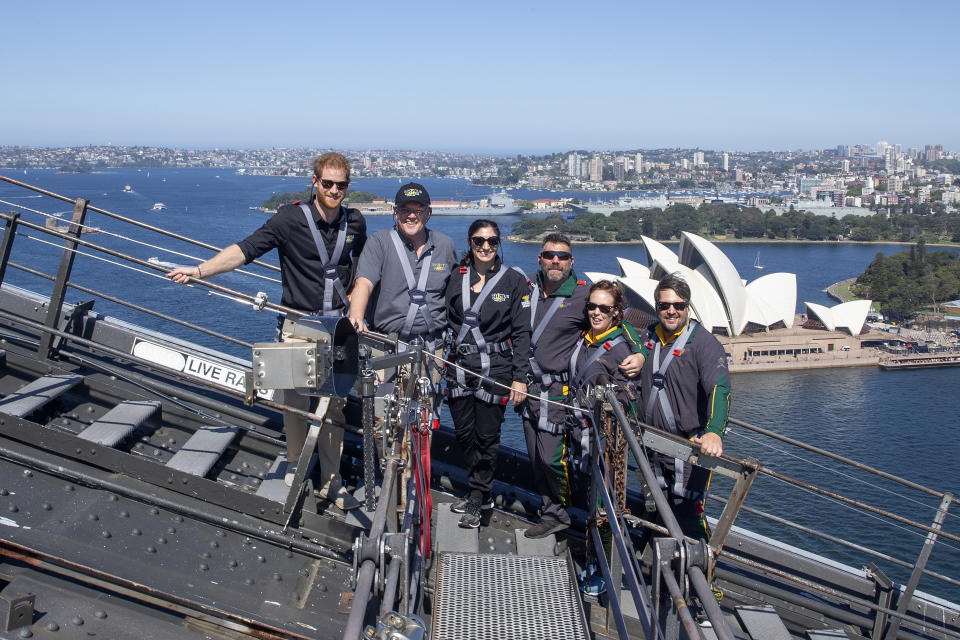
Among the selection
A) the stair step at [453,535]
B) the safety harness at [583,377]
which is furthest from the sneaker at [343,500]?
the safety harness at [583,377]

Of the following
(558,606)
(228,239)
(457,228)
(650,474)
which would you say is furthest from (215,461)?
(457,228)

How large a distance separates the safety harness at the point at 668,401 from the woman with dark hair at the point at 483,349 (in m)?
0.56

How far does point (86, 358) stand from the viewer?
162 inches

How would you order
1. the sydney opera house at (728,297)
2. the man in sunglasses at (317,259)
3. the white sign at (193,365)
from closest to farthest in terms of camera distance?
the man in sunglasses at (317,259)
the white sign at (193,365)
the sydney opera house at (728,297)

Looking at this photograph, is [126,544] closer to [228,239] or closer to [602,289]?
[602,289]

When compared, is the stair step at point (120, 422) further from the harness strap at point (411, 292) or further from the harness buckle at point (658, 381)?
the harness buckle at point (658, 381)

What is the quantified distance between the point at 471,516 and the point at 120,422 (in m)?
1.62

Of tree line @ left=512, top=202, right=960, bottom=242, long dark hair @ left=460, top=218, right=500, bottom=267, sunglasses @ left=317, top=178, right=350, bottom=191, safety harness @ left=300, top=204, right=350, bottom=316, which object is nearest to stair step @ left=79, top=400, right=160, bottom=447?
safety harness @ left=300, top=204, right=350, bottom=316

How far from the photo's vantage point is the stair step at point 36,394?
3219 mm

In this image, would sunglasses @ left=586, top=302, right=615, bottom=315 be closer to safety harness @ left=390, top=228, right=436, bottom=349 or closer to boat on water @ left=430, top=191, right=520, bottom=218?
safety harness @ left=390, top=228, right=436, bottom=349

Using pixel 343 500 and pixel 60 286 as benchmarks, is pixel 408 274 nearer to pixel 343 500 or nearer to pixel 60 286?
pixel 343 500

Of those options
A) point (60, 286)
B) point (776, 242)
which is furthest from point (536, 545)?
point (776, 242)

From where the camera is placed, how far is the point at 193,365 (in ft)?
13.4

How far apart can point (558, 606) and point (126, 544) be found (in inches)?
60.0
